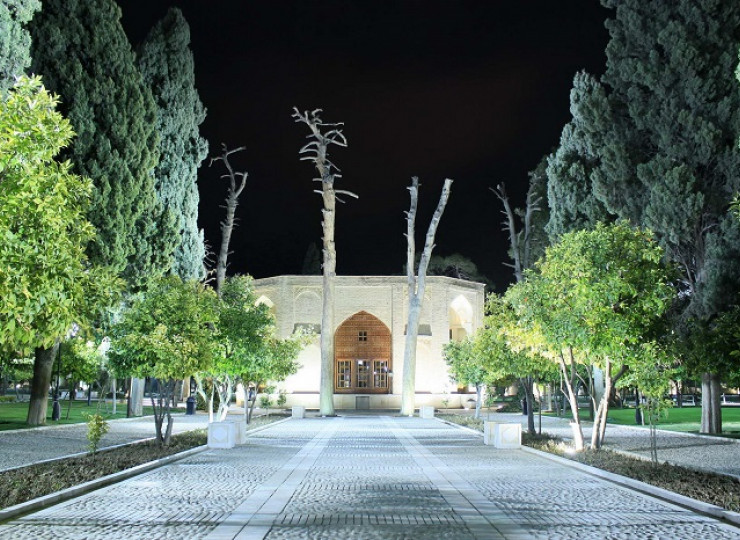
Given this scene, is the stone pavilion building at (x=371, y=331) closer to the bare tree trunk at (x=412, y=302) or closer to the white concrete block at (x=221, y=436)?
the bare tree trunk at (x=412, y=302)

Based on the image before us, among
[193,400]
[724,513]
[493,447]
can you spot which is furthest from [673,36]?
[193,400]

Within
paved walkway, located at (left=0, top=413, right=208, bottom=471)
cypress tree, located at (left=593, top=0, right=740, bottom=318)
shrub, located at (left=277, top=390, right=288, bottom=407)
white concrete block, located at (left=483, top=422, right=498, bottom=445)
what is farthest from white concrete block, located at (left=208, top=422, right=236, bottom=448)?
shrub, located at (left=277, top=390, right=288, bottom=407)

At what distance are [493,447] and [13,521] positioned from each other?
36.9 feet

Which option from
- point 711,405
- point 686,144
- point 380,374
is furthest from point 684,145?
point 380,374

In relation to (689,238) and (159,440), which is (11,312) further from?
(689,238)

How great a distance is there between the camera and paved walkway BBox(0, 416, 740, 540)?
6957mm

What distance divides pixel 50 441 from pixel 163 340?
4.93m

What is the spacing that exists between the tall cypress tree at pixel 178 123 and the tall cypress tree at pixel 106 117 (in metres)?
3.92

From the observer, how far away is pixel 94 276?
8914 millimetres

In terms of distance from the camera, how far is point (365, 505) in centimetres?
854

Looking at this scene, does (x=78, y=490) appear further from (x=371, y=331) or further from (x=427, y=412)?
(x=371, y=331)

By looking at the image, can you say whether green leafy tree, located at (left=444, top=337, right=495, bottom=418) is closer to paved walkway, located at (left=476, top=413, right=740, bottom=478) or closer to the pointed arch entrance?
paved walkway, located at (left=476, top=413, right=740, bottom=478)

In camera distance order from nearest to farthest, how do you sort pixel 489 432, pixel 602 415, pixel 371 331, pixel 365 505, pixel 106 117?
pixel 365 505 → pixel 602 415 → pixel 489 432 → pixel 106 117 → pixel 371 331

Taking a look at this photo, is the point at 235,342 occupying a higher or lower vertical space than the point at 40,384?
higher
